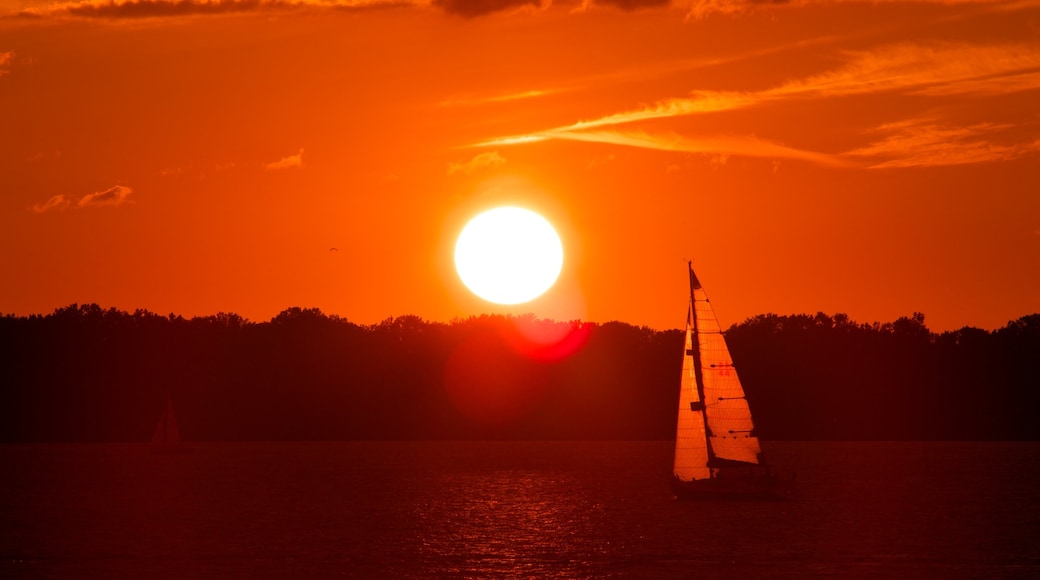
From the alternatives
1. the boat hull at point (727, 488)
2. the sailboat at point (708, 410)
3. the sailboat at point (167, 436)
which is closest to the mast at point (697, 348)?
the sailboat at point (708, 410)

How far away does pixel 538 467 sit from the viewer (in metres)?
153

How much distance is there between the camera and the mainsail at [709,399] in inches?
2894

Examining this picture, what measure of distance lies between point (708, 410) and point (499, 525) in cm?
1450

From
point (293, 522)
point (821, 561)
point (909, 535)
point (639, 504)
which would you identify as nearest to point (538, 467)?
point (639, 504)

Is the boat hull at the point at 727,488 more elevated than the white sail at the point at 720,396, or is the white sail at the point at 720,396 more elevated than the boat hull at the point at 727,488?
the white sail at the point at 720,396

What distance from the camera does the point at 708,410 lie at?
74688 millimetres

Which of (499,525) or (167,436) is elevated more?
(167,436)

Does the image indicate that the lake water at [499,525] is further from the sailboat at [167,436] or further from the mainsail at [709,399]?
the sailboat at [167,436]

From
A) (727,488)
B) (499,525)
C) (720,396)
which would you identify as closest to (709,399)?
(720,396)

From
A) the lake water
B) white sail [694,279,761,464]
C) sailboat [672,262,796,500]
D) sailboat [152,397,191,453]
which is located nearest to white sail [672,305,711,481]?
sailboat [672,262,796,500]

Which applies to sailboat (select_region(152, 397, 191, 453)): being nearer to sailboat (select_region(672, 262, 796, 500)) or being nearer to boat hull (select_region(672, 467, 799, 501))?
boat hull (select_region(672, 467, 799, 501))

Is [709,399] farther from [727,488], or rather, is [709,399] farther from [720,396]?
[727,488]

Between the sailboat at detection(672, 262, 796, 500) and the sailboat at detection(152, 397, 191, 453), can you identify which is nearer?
the sailboat at detection(672, 262, 796, 500)

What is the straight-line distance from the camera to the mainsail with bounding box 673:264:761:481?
2894 inches
